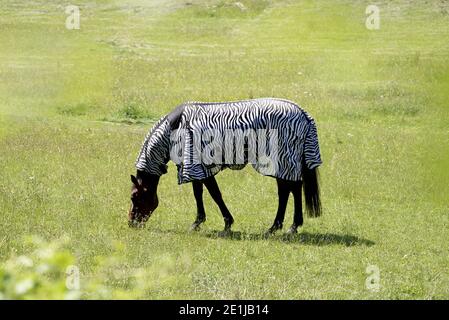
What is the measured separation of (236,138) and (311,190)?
1310 mm

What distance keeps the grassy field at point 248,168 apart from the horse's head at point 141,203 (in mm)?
237

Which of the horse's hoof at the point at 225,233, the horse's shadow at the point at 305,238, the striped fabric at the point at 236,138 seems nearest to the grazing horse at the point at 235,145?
the striped fabric at the point at 236,138

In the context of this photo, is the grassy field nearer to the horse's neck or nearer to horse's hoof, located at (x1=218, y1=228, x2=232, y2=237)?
horse's hoof, located at (x1=218, y1=228, x2=232, y2=237)

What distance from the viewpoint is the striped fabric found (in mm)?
11281

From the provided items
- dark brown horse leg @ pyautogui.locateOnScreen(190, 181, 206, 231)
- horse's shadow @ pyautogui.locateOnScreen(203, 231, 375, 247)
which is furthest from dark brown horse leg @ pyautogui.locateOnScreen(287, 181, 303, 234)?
dark brown horse leg @ pyautogui.locateOnScreen(190, 181, 206, 231)

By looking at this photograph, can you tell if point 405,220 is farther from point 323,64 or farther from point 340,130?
point 323,64

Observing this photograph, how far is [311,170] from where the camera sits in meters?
11.6

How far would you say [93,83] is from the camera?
88.0 feet

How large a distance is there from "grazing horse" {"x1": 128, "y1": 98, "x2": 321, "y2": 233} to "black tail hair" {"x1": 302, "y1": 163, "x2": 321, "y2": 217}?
0.6 inches

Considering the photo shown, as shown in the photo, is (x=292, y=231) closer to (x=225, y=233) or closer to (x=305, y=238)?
(x=305, y=238)

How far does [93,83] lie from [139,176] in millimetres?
15686

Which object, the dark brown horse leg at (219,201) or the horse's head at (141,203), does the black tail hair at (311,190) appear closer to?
→ the dark brown horse leg at (219,201)

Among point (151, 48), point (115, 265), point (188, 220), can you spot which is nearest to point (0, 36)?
point (151, 48)

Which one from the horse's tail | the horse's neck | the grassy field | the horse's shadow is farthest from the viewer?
the horse's neck
